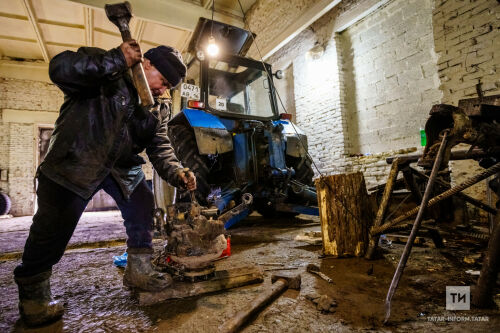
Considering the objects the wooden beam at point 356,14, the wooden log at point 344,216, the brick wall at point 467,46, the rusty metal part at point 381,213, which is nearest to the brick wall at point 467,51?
the brick wall at point 467,46

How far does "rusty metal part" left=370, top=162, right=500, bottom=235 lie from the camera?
161 centimetres

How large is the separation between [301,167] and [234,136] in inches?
58.8

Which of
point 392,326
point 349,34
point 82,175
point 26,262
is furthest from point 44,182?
point 349,34

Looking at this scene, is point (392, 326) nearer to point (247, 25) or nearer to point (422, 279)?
point (422, 279)

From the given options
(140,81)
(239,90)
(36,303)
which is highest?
(239,90)

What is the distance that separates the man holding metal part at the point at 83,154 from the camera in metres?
1.35

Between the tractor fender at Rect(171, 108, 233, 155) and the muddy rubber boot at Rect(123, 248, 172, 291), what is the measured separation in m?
1.66

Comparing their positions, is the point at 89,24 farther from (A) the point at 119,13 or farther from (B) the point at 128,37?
(B) the point at 128,37

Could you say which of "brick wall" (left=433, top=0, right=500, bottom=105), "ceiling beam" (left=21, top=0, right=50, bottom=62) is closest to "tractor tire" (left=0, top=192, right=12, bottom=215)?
"ceiling beam" (left=21, top=0, right=50, bottom=62)

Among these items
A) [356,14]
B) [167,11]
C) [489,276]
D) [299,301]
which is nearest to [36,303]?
[299,301]

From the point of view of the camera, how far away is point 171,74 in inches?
69.1

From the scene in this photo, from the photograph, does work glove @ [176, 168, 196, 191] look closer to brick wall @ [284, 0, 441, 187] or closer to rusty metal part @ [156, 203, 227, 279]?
rusty metal part @ [156, 203, 227, 279]

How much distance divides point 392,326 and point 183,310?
108cm

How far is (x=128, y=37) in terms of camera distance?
1.52m
